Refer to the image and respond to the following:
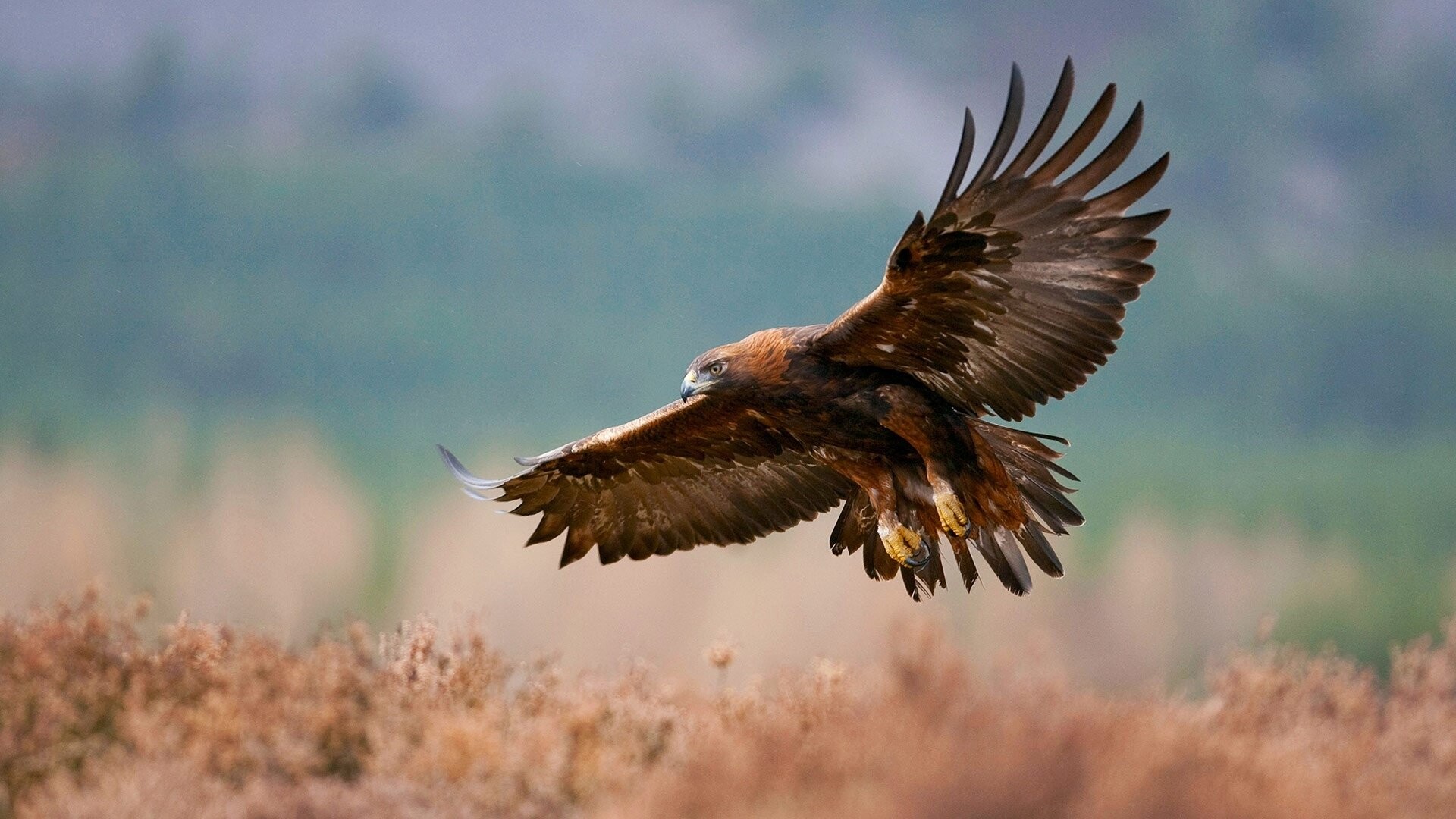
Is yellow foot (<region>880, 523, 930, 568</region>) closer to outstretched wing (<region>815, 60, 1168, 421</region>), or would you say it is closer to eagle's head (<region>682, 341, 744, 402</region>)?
outstretched wing (<region>815, 60, 1168, 421</region>)

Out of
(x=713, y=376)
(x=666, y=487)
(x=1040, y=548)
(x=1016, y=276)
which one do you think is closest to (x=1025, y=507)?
(x=1040, y=548)

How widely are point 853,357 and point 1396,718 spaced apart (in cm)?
360

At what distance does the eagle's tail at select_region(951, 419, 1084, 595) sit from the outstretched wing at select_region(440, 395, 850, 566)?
4.05 ft

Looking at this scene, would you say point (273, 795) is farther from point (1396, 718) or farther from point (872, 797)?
point (1396, 718)

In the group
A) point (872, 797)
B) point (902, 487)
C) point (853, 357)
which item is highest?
point (853, 357)

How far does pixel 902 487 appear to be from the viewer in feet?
23.6

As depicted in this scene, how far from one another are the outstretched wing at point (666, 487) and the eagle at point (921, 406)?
12mm

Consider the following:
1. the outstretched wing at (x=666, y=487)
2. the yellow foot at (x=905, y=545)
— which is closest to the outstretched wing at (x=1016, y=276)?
the yellow foot at (x=905, y=545)

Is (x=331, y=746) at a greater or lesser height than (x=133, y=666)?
lesser

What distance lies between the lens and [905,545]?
23.6 ft

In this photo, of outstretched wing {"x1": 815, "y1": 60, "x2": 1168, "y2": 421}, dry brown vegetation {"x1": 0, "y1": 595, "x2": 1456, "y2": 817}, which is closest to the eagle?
outstretched wing {"x1": 815, "y1": 60, "x2": 1168, "y2": 421}

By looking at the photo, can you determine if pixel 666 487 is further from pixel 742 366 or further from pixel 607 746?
pixel 607 746

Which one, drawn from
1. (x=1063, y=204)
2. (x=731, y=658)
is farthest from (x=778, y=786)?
(x=1063, y=204)

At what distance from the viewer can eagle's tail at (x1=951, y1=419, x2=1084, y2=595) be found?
676 centimetres
